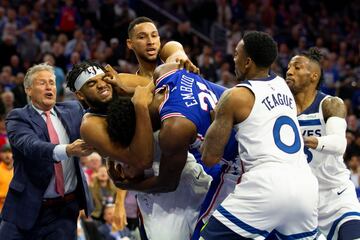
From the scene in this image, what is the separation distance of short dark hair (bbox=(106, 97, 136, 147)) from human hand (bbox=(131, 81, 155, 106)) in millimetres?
66

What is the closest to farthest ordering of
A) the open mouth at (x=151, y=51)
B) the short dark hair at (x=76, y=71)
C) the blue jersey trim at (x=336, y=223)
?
the short dark hair at (x=76, y=71) < the blue jersey trim at (x=336, y=223) < the open mouth at (x=151, y=51)

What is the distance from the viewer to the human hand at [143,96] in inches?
→ 187

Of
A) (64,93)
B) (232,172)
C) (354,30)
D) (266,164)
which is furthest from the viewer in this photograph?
(354,30)

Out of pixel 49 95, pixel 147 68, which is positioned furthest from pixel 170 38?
pixel 49 95

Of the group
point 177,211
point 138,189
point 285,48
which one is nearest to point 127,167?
point 138,189

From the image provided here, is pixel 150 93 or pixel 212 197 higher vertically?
pixel 150 93

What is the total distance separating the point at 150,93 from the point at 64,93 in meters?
6.87

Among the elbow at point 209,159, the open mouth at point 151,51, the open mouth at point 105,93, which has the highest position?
the open mouth at point 151,51

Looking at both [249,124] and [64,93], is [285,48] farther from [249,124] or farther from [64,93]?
[249,124]

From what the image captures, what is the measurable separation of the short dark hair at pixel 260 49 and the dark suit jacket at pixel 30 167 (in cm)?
163

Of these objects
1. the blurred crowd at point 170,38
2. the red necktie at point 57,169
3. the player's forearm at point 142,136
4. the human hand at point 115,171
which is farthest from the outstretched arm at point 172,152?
the blurred crowd at point 170,38

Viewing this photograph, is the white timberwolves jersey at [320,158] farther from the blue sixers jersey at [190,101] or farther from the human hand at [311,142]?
the blue sixers jersey at [190,101]

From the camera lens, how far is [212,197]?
16.4 feet

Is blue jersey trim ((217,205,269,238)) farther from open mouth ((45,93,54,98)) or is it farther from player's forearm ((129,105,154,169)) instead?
open mouth ((45,93,54,98))
